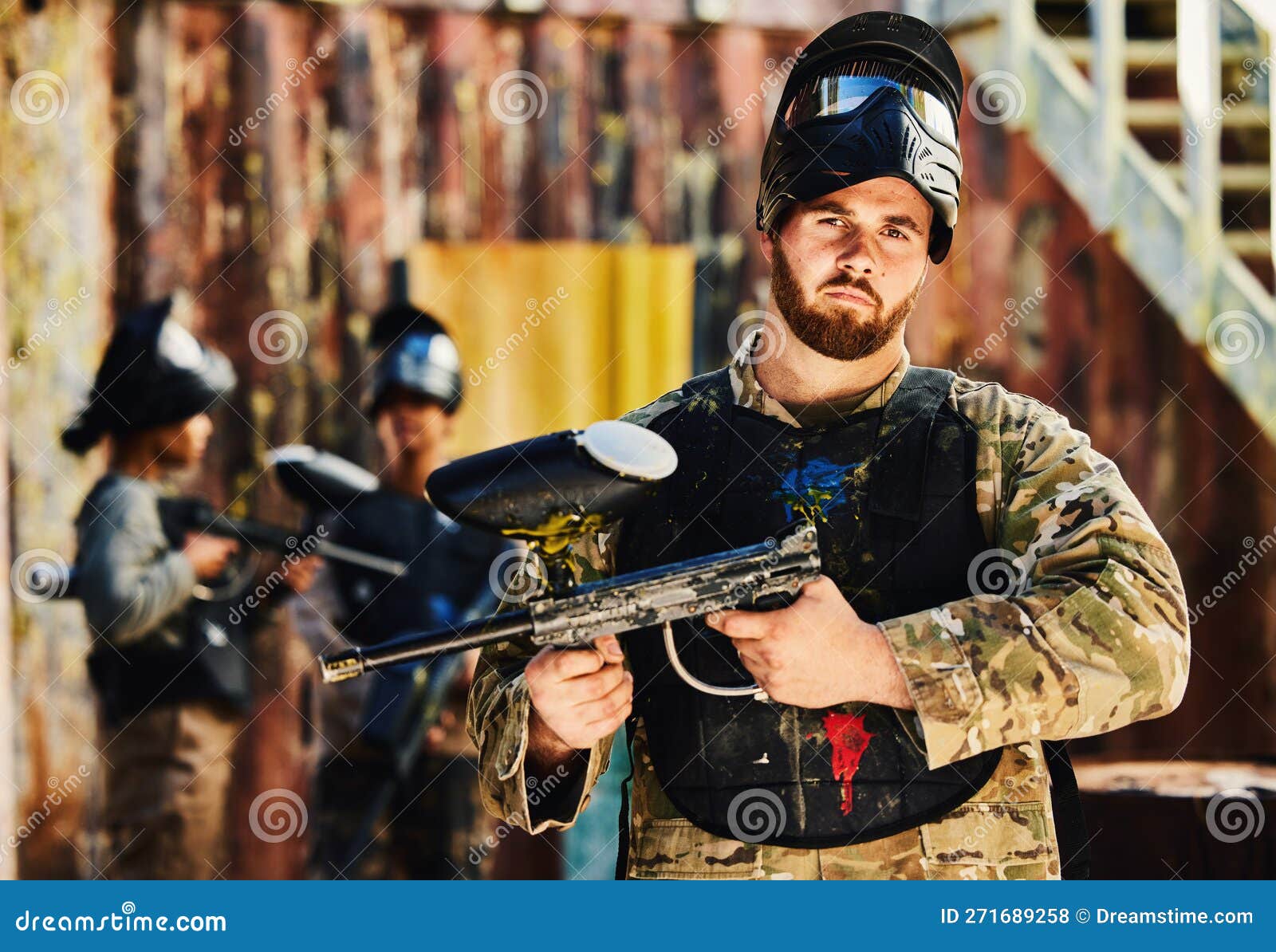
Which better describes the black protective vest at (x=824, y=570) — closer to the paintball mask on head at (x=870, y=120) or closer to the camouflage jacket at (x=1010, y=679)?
the camouflage jacket at (x=1010, y=679)

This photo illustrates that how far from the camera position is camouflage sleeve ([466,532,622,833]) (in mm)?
2354

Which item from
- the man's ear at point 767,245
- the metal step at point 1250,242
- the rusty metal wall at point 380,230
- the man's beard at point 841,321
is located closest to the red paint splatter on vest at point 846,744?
the man's beard at point 841,321

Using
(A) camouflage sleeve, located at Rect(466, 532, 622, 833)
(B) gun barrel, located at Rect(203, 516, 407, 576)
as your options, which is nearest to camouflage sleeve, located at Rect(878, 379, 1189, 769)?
(A) camouflage sleeve, located at Rect(466, 532, 622, 833)

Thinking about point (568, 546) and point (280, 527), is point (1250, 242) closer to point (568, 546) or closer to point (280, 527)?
point (280, 527)

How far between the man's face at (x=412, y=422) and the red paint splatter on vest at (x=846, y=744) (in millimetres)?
3916

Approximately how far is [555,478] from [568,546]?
0.18m

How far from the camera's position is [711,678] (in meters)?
2.36

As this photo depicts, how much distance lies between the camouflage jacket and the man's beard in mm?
196

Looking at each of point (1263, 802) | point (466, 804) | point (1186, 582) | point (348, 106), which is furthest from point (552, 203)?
point (1263, 802)

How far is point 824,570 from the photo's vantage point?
2381 mm

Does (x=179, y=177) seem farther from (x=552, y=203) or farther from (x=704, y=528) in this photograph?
(x=704, y=528)

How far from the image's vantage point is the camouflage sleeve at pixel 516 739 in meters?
2.35

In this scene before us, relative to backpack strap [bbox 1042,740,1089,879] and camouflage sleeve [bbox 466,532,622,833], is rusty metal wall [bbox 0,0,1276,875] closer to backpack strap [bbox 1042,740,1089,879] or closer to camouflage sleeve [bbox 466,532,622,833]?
camouflage sleeve [bbox 466,532,622,833]

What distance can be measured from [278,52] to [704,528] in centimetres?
454
